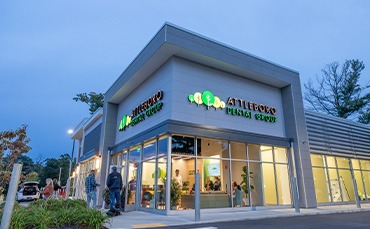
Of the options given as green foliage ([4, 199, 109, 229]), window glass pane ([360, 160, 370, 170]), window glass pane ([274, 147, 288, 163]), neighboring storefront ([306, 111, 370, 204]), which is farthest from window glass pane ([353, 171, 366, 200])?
green foliage ([4, 199, 109, 229])

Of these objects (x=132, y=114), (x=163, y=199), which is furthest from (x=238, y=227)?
(x=132, y=114)

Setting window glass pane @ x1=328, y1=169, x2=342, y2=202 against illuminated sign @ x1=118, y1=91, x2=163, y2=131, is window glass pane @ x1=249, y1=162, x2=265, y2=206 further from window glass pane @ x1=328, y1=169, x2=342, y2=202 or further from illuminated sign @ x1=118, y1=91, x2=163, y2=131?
window glass pane @ x1=328, y1=169, x2=342, y2=202

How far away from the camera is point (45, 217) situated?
526cm

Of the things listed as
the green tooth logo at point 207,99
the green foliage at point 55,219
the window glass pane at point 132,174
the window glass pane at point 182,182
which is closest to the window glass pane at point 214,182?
the window glass pane at point 182,182

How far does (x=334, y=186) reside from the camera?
1586 centimetres

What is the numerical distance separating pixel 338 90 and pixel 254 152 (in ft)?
80.9

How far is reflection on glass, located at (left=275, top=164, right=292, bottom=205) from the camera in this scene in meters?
13.0

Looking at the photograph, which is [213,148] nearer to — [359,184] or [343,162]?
[343,162]

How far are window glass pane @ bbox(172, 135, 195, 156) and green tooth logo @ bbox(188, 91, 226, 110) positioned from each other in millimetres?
1772

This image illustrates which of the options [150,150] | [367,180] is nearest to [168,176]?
[150,150]

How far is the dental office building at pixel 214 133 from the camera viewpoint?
35.4 feet

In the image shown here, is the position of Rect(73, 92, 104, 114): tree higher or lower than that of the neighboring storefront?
higher

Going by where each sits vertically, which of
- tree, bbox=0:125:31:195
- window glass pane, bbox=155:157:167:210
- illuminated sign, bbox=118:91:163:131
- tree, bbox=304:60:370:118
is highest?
tree, bbox=304:60:370:118

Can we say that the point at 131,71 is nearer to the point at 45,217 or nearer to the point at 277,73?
the point at 277,73
